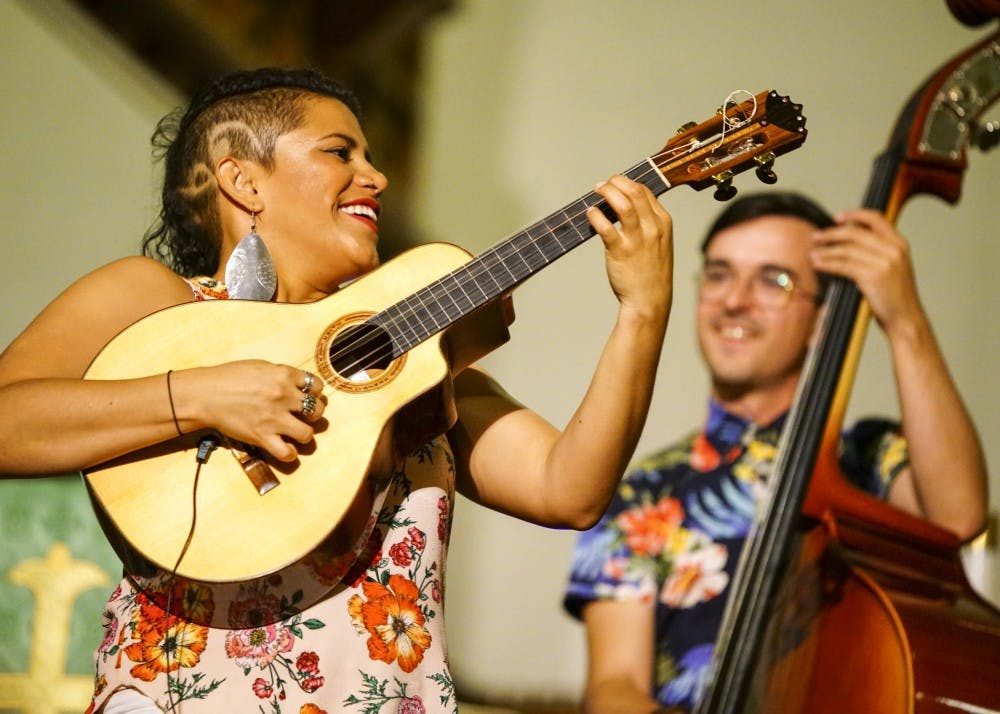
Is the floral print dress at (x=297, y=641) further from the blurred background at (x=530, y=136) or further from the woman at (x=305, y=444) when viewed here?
the blurred background at (x=530, y=136)

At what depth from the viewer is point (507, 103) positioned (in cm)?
315

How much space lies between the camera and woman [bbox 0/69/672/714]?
105cm

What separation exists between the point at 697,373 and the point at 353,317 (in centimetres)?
177

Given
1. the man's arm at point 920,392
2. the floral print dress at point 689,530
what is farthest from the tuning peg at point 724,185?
the floral print dress at point 689,530

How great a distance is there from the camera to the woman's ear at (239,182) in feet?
4.37

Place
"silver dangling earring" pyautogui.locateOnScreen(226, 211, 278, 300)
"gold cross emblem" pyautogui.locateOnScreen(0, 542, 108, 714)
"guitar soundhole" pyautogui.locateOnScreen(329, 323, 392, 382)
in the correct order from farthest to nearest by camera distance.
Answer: "gold cross emblem" pyautogui.locateOnScreen(0, 542, 108, 714) → "silver dangling earring" pyautogui.locateOnScreen(226, 211, 278, 300) → "guitar soundhole" pyautogui.locateOnScreen(329, 323, 392, 382)

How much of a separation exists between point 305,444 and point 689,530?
3.49 feet

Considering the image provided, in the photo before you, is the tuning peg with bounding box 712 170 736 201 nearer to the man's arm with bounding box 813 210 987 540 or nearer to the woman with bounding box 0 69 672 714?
the woman with bounding box 0 69 672 714

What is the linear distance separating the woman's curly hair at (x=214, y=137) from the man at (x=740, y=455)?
2.85 ft

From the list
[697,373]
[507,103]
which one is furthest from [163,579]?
[507,103]

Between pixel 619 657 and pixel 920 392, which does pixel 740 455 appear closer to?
pixel 920 392

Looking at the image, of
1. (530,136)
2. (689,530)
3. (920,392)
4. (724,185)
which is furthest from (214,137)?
(530,136)

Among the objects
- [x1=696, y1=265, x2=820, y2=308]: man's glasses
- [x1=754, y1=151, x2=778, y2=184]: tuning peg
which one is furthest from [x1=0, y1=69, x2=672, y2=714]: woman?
[x1=696, y1=265, x2=820, y2=308]: man's glasses

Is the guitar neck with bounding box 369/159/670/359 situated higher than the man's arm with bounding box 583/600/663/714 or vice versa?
the guitar neck with bounding box 369/159/670/359
